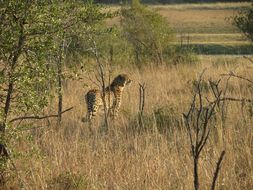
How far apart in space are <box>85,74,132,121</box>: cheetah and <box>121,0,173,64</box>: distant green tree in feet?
21.6

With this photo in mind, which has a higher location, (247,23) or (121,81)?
(247,23)

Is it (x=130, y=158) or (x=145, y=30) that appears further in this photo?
(x=145, y=30)

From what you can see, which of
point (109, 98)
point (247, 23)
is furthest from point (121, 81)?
point (247, 23)

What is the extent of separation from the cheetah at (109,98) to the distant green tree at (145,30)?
21.6ft

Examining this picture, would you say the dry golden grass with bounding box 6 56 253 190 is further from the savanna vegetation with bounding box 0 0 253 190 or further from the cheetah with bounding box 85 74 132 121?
the cheetah with bounding box 85 74 132 121

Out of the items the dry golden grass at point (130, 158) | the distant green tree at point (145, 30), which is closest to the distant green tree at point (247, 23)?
the distant green tree at point (145, 30)

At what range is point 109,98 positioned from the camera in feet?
31.8

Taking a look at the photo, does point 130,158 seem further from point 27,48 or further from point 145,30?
point 145,30

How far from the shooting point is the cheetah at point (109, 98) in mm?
9633

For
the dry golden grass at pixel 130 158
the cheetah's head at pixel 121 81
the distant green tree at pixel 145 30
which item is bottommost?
the dry golden grass at pixel 130 158

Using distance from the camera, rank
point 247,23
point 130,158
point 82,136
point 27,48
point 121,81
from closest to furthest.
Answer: point 27,48 < point 130,158 < point 82,136 < point 121,81 < point 247,23

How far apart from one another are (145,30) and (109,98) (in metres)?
8.48

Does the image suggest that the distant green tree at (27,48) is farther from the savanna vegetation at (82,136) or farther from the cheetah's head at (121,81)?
the cheetah's head at (121,81)

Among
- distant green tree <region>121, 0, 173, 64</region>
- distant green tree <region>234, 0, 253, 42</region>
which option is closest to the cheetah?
distant green tree <region>234, 0, 253, 42</region>
